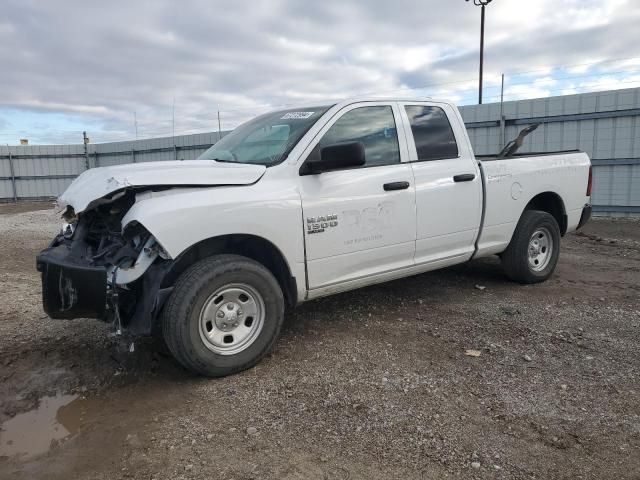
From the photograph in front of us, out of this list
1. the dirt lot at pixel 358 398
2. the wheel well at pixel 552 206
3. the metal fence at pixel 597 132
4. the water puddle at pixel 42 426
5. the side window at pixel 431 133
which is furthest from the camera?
the metal fence at pixel 597 132

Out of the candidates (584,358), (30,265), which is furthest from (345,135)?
(30,265)

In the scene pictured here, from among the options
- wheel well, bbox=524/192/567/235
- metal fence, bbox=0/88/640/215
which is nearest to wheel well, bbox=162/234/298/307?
wheel well, bbox=524/192/567/235

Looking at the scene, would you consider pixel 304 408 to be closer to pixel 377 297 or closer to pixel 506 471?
pixel 506 471

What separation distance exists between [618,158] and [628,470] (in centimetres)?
944

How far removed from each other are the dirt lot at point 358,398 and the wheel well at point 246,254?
598mm

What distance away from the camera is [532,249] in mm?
6043

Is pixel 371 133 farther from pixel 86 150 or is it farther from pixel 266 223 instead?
pixel 86 150

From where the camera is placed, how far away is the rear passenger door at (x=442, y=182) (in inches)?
189

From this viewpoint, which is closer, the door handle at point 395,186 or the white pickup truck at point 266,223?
the white pickup truck at point 266,223

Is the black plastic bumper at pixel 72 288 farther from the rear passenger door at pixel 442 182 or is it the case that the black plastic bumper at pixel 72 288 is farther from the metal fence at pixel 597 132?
the metal fence at pixel 597 132

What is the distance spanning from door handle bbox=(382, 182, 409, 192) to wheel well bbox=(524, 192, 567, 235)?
→ 224 cm

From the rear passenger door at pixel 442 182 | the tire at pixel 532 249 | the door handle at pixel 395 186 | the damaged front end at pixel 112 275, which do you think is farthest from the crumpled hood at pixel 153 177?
the tire at pixel 532 249

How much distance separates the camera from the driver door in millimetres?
4125

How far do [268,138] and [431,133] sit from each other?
162cm
